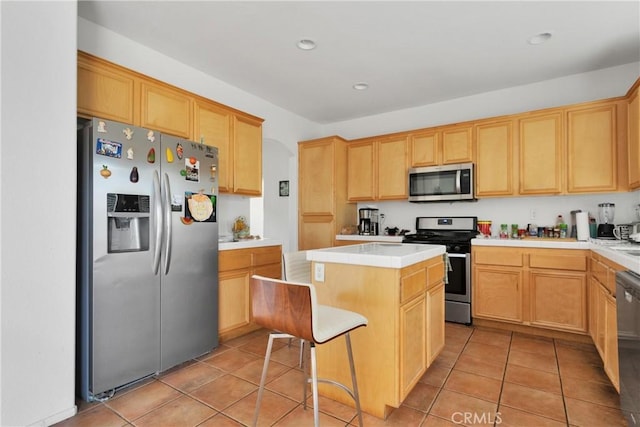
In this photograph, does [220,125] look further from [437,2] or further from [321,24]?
[437,2]

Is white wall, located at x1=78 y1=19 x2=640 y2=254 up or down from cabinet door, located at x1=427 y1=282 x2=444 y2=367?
up

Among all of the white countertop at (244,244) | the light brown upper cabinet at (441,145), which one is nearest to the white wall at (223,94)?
the white countertop at (244,244)

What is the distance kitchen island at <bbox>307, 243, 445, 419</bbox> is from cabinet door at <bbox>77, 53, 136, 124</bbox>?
1.88m

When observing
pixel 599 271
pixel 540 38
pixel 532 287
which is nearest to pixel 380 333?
pixel 599 271

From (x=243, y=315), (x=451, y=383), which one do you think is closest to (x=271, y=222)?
(x=243, y=315)

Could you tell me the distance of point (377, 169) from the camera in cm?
462

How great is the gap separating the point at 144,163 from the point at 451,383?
2.70 m

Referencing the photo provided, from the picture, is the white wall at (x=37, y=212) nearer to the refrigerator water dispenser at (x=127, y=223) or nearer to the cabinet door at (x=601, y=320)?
the refrigerator water dispenser at (x=127, y=223)

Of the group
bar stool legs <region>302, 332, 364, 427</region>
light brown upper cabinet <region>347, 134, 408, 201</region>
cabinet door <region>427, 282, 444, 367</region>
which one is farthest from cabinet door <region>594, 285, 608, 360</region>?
light brown upper cabinet <region>347, 134, 408, 201</region>

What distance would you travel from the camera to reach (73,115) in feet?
6.68

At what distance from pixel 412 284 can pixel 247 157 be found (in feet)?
7.77

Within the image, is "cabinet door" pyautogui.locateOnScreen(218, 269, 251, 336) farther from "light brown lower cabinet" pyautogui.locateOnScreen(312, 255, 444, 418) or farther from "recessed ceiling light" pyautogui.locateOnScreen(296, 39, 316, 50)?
"recessed ceiling light" pyautogui.locateOnScreen(296, 39, 316, 50)

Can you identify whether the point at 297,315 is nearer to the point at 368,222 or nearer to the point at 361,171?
the point at 368,222

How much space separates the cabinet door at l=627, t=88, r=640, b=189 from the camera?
279 centimetres
